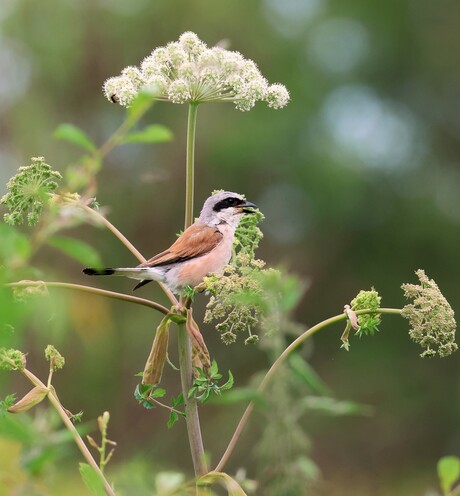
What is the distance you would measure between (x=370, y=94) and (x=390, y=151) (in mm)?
1667

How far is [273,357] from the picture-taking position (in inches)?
46.7

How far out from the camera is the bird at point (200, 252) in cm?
306

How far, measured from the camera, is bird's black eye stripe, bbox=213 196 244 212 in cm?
316

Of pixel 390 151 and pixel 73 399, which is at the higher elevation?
pixel 390 151

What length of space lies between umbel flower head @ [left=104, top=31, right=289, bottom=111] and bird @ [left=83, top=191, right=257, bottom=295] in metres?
0.49

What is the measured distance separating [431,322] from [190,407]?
530mm

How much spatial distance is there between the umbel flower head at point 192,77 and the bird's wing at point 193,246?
0.68 metres

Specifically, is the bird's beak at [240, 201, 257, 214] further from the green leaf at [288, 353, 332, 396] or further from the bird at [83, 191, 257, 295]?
the green leaf at [288, 353, 332, 396]

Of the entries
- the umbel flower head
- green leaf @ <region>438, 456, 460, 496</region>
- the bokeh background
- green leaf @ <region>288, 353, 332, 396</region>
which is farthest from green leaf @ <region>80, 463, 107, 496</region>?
the bokeh background

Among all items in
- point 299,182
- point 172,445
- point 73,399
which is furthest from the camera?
point 299,182

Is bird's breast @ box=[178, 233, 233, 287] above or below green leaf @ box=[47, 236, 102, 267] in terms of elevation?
below

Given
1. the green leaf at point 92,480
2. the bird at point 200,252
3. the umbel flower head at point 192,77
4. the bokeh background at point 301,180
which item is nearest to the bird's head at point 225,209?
the bird at point 200,252

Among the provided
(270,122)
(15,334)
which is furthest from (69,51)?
(15,334)

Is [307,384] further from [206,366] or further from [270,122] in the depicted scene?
[270,122]
